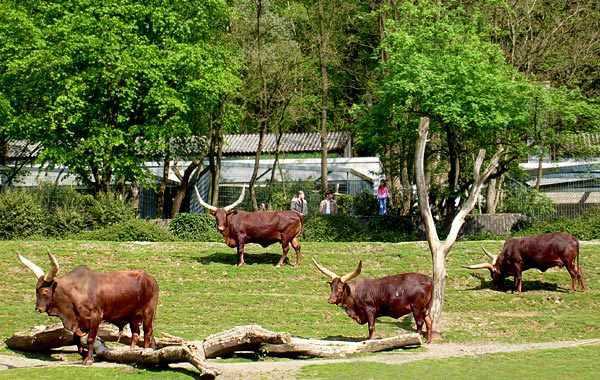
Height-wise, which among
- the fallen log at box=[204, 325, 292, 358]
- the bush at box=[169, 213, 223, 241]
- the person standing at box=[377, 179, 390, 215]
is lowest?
the fallen log at box=[204, 325, 292, 358]

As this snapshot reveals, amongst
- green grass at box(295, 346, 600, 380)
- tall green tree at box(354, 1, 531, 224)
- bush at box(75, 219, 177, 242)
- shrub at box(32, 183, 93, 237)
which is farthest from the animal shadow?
green grass at box(295, 346, 600, 380)

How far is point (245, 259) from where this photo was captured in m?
33.5

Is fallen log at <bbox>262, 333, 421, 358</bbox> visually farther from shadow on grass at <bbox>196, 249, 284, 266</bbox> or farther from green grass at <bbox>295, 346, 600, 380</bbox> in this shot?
shadow on grass at <bbox>196, 249, 284, 266</bbox>

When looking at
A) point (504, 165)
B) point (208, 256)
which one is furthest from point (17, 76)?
point (504, 165)

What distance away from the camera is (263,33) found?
59.9m

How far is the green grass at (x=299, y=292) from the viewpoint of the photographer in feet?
84.8

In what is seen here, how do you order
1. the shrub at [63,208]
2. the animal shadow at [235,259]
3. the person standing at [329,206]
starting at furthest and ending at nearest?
the person standing at [329,206]
the shrub at [63,208]
the animal shadow at [235,259]

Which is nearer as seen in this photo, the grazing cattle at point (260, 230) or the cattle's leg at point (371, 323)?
the cattle's leg at point (371, 323)

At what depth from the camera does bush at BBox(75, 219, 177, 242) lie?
37.2 metres

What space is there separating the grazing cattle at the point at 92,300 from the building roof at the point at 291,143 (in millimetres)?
41483

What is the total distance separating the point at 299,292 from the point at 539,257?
666 centimetres

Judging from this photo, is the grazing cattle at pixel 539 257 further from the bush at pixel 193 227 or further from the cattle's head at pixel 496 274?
the bush at pixel 193 227

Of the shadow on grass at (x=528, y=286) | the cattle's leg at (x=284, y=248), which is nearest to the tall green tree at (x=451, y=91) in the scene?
the shadow on grass at (x=528, y=286)

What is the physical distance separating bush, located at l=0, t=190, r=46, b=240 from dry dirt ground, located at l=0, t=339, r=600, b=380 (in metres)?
16.6
